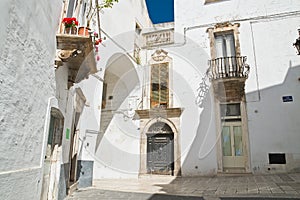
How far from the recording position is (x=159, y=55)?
36.7ft

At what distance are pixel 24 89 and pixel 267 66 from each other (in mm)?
9231

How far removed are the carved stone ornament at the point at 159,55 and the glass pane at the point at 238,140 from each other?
480 cm

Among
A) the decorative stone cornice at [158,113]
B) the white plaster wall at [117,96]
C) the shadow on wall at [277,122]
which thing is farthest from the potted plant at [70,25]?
the shadow on wall at [277,122]

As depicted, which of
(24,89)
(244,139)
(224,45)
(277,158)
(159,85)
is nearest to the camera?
(24,89)

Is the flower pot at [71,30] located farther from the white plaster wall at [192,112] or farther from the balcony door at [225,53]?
the balcony door at [225,53]

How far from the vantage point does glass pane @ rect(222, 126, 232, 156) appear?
911cm

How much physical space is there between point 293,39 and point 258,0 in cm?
249

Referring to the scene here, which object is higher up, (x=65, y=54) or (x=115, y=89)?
(x=115, y=89)

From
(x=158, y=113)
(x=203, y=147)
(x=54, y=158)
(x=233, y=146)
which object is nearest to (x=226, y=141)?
(x=233, y=146)

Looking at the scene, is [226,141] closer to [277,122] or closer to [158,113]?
[277,122]

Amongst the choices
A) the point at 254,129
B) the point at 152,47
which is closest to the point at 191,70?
the point at 152,47

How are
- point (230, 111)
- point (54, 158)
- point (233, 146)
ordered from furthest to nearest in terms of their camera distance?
1. point (230, 111)
2. point (233, 146)
3. point (54, 158)

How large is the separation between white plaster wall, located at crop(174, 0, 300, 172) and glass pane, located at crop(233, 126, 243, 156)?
43cm

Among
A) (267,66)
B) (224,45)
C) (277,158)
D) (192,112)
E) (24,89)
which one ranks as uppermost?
(224,45)
